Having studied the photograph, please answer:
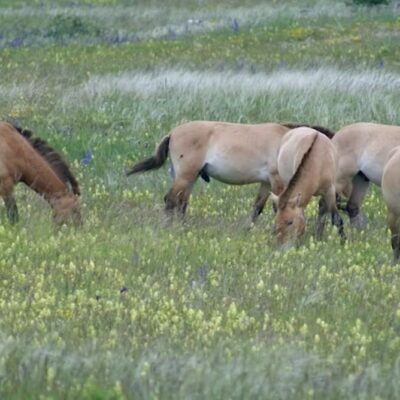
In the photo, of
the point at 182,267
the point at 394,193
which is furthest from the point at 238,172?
the point at 182,267

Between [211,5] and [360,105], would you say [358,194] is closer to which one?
[360,105]

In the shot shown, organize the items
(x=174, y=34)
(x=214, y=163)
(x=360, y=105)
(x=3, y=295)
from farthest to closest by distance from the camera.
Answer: (x=174, y=34)
(x=360, y=105)
(x=214, y=163)
(x=3, y=295)

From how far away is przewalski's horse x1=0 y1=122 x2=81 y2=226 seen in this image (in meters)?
11.9

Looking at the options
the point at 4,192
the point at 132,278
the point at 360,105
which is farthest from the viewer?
the point at 360,105

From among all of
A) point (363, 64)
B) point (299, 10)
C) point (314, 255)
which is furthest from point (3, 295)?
point (299, 10)

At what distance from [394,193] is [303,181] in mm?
931

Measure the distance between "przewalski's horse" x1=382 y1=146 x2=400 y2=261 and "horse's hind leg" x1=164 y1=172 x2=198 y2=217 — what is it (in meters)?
2.72

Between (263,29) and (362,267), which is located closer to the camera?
(362,267)

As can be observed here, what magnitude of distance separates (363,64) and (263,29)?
26.0ft

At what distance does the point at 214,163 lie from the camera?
13562mm

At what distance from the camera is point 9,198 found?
1184 cm

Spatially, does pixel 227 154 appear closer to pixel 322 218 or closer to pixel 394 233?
pixel 322 218

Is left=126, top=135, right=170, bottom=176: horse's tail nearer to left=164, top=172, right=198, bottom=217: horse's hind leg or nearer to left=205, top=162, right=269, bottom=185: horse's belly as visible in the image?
left=164, top=172, right=198, bottom=217: horse's hind leg

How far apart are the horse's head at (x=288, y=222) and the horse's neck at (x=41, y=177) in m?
2.22
